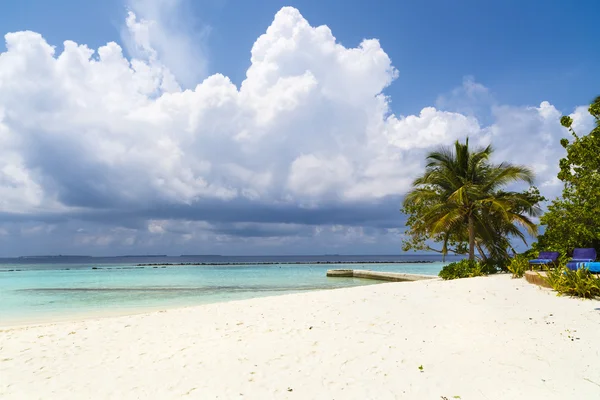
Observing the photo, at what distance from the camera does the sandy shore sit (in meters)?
5.08

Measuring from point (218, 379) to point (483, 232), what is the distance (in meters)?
16.9

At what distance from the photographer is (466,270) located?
16812mm

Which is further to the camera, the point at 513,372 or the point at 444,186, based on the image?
the point at 444,186

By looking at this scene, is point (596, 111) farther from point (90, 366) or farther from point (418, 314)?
point (90, 366)

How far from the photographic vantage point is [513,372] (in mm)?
5312

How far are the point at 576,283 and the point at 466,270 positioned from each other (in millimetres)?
7045

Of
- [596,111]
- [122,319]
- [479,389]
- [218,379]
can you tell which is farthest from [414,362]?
[596,111]

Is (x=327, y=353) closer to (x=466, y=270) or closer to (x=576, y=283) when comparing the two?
(x=576, y=283)

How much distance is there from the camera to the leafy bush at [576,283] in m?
9.62

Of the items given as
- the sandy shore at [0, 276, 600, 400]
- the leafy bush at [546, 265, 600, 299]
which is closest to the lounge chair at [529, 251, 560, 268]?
the leafy bush at [546, 265, 600, 299]

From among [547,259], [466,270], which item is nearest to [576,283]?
[547,259]

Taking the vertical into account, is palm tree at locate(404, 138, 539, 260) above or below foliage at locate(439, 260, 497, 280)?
above

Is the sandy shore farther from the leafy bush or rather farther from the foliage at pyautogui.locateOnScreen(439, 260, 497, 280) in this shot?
the foliage at pyautogui.locateOnScreen(439, 260, 497, 280)

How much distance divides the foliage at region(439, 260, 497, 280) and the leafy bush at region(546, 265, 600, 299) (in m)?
5.52
